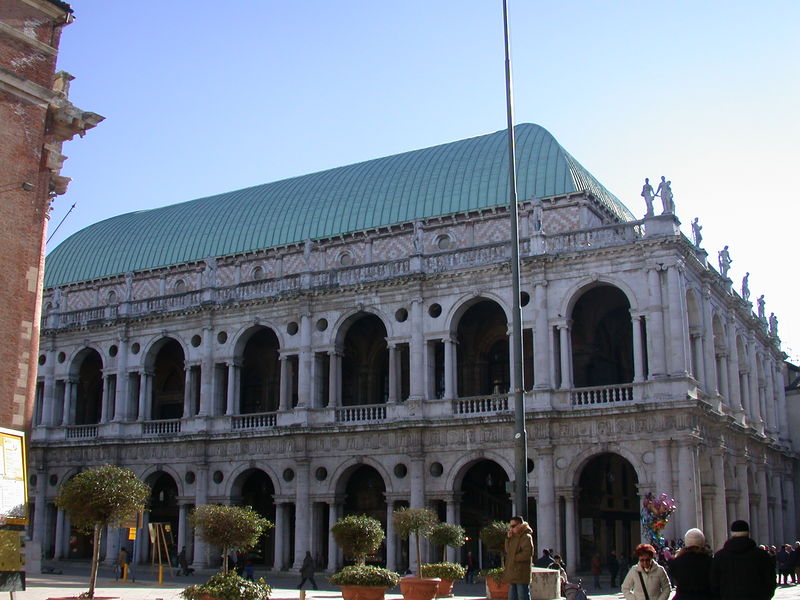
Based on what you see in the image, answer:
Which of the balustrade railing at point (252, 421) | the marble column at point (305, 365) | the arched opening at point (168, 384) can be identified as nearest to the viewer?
the marble column at point (305, 365)

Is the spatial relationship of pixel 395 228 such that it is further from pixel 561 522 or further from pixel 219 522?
pixel 219 522

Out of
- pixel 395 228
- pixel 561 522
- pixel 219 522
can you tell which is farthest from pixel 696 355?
pixel 219 522

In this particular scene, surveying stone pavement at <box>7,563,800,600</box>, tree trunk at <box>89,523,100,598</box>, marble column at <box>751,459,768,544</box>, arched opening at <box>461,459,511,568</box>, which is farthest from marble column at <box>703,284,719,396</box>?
tree trunk at <box>89,523,100,598</box>

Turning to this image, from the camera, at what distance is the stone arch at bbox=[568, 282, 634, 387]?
4328 cm

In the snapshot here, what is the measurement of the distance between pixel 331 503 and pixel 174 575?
7652mm

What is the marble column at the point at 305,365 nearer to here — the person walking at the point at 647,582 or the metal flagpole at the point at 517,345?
the metal flagpole at the point at 517,345

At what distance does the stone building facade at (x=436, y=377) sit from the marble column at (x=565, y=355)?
0.09m

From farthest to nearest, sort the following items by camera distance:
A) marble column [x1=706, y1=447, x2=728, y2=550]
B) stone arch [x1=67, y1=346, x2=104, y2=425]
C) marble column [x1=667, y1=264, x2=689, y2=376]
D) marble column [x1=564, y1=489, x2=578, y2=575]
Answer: stone arch [x1=67, y1=346, x2=104, y2=425]
marble column [x1=706, y1=447, x2=728, y2=550]
marble column [x1=667, y1=264, x2=689, y2=376]
marble column [x1=564, y1=489, x2=578, y2=575]

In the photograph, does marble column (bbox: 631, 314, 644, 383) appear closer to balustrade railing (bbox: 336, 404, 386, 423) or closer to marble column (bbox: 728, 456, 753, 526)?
marble column (bbox: 728, 456, 753, 526)

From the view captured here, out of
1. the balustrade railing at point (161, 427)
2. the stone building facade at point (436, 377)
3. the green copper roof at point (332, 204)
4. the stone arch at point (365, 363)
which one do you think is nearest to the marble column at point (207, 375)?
the stone building facade at point (436, 377)

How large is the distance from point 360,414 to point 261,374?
10.1 m

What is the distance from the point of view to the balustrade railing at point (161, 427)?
48531mm

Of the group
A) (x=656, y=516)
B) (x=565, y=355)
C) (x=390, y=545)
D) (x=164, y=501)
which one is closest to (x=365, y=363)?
(x=390, y=545)

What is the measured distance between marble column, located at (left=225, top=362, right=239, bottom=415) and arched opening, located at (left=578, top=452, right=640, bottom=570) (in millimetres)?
16981
